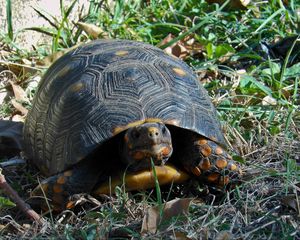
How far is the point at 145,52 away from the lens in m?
3.32

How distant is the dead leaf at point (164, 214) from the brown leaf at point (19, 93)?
1937 mm

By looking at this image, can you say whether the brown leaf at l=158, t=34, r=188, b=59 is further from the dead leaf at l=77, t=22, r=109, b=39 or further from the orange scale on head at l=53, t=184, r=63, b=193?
the orange scale on head at l=53, t=184, r=63, b=193

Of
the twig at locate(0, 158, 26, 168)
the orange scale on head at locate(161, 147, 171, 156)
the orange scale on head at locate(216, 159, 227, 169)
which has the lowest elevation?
the twig at locate(0, 158, 26, 168)

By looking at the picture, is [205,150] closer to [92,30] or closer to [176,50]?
[176,50]

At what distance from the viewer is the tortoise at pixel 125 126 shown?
2.92 meters

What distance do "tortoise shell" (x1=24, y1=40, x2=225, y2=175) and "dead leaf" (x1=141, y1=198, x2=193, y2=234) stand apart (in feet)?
1.39

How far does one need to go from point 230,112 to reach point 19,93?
1.43 m

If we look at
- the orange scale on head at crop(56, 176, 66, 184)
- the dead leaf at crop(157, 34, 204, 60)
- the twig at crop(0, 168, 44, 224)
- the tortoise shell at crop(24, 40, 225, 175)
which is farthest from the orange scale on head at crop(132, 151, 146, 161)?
the dead leaf at crop(157, 34, 204, 60)

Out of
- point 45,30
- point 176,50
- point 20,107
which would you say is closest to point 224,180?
point 20,107

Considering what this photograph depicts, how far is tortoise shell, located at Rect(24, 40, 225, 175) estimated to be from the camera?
2947 millimetres

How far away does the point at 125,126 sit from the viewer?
2.91 m

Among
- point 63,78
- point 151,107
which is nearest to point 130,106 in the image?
point 151,107

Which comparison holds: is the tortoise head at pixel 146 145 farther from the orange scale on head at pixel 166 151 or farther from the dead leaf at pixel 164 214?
the dead leaf at pixel 164 214

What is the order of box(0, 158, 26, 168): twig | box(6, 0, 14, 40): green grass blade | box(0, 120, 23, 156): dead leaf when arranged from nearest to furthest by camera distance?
box(0, 158, 26, 168): twig < box(0, 120, 23, 156): dead leaf < box(6, 0, 14, 40): green grass blade
